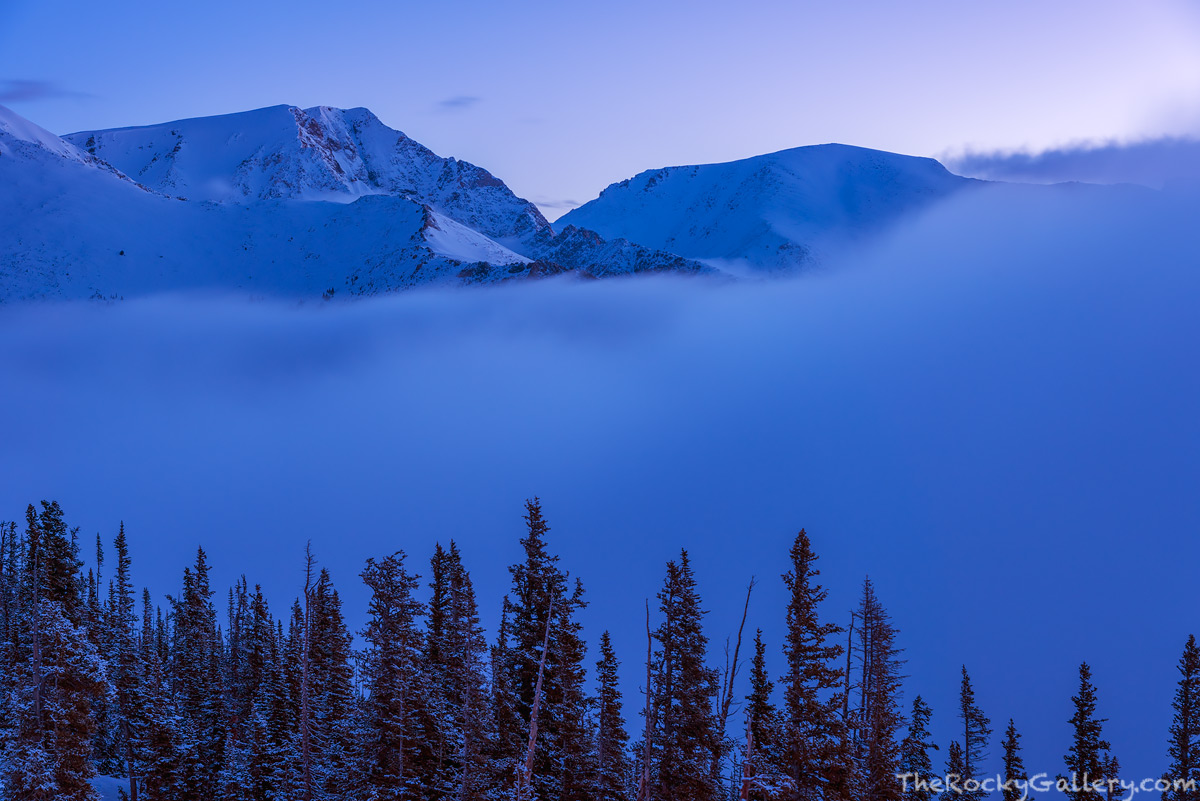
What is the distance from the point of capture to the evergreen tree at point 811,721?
92.2 feet

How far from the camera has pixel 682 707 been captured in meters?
32.2

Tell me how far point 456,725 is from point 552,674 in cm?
535

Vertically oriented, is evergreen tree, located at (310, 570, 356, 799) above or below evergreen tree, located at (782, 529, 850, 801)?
below

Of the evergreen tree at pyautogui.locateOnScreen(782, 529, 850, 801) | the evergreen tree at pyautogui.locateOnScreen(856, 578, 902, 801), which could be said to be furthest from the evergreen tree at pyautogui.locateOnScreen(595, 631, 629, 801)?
the evergreen tree at pyautogui.locateOnScreen(856, 578, 902, 801)

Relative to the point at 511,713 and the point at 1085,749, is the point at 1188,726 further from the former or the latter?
the point at 511,713

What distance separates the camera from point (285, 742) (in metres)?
44.8

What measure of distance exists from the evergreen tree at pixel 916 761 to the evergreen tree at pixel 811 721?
3.78 meters

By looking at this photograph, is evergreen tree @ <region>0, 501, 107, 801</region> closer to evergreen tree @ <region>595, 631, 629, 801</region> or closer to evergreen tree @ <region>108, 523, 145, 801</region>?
evergreen tree @ <region>108, 523, 145, 801</region>

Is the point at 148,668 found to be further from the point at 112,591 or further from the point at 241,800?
the point at 112,591

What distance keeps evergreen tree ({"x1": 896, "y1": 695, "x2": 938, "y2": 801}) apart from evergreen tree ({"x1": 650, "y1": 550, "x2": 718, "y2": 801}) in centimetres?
651

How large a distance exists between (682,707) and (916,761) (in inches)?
793

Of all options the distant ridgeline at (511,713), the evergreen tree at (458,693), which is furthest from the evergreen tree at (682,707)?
the evergreen tree at (458,693)

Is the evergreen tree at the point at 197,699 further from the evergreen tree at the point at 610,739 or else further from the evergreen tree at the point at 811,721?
the evergreen tree at the point at 811,721

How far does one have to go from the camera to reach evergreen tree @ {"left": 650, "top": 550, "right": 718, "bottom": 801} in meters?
31.6
